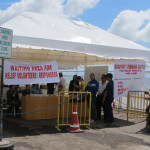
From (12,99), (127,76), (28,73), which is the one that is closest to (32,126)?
(28,73)

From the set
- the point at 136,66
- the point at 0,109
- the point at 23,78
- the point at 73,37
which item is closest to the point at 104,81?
the point at 136,66

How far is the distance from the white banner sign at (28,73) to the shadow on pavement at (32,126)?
1523 millimetres

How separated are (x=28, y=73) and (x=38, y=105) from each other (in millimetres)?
2315

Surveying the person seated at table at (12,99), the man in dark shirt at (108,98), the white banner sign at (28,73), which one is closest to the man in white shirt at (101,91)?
the man in dark shirt at (108,98)

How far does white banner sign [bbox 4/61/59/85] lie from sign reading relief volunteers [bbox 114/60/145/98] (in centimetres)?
248

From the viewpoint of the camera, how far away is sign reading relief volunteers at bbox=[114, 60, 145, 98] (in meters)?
8.83

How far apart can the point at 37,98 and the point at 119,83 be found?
3299 millimetres

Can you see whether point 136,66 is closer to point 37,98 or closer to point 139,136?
point 139,136

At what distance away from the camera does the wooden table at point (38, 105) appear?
9.16 metres

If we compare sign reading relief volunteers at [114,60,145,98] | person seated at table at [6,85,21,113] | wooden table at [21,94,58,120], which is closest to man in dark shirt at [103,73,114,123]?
sign reading relief volunteers at [114,60,145,98]

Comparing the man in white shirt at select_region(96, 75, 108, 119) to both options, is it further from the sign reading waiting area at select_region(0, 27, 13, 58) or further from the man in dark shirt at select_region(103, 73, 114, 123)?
the sign reading waiting area at select_region(0, 27, 13, 58)

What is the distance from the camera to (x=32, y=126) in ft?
26.3

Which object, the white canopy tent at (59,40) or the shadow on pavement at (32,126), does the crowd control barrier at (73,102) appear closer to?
the shadow on pavement at (32,126)

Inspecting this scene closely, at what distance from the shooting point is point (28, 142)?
19.9ft
